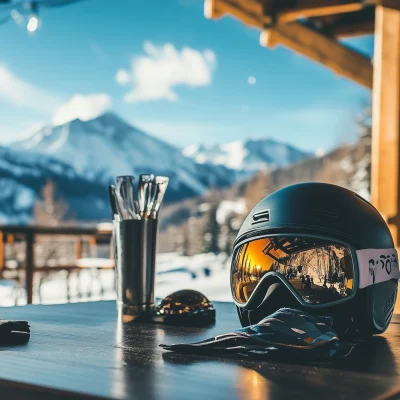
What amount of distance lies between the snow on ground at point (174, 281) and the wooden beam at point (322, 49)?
3375mm

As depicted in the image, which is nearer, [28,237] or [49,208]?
[28,237]

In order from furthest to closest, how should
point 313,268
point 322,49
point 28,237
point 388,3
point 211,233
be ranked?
point 211,233 < point 28,237 < point 322,49 < point 388,3 < point 313,268

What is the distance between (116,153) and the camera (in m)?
32.9

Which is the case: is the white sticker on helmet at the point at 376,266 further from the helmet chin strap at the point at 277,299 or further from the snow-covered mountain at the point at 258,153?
the snow-covered mountain at the point at 258,153

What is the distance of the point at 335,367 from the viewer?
66 cm

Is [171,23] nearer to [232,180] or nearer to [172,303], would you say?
[232,180]

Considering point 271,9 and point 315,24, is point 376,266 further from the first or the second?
point 315,24

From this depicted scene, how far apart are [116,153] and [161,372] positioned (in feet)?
107

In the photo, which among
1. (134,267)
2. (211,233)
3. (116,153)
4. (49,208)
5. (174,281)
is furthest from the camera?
(116,153)

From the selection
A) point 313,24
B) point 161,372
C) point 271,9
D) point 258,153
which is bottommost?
point 161,372

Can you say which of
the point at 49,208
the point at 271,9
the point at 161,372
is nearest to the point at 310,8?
the point at 271,9

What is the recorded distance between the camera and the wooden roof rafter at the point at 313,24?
3.58m

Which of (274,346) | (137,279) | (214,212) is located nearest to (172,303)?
(137,279)

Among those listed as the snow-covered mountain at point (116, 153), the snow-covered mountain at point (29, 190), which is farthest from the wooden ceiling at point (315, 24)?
the snow-covered mountain at point (29, 190)
